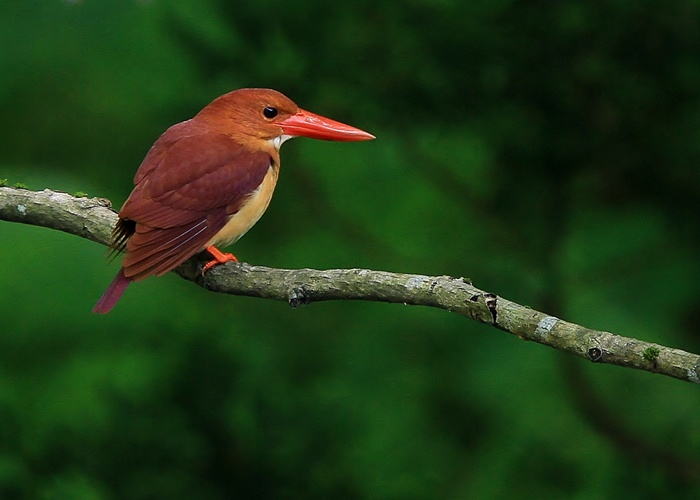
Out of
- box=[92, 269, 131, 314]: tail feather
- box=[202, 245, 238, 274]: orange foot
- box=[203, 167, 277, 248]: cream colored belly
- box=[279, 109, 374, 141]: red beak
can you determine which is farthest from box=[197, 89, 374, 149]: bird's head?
box=[92, 269, 131, 314]: tail feather

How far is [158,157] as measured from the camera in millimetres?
3008

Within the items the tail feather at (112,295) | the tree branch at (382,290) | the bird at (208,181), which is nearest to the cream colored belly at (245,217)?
the bird at (208,181)

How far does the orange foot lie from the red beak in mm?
517

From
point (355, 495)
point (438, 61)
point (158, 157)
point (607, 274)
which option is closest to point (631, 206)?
point (607, 274)

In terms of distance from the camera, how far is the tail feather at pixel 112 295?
2617 millimetres

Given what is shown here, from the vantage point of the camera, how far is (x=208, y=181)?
303 centimetres

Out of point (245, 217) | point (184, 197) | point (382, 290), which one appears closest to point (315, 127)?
point (245, 217)

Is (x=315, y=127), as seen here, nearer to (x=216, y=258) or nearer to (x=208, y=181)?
(x=208, y=181)

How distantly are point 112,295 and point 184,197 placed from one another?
0.40 meters

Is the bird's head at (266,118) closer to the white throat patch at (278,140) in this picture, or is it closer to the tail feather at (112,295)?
the white throat patch at (278,140)

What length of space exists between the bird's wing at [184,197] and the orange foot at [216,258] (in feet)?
0.10

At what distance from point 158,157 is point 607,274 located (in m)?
1.47

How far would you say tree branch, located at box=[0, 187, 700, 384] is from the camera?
1872 millimetres

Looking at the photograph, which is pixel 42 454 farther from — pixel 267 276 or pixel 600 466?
pixel 600 466
